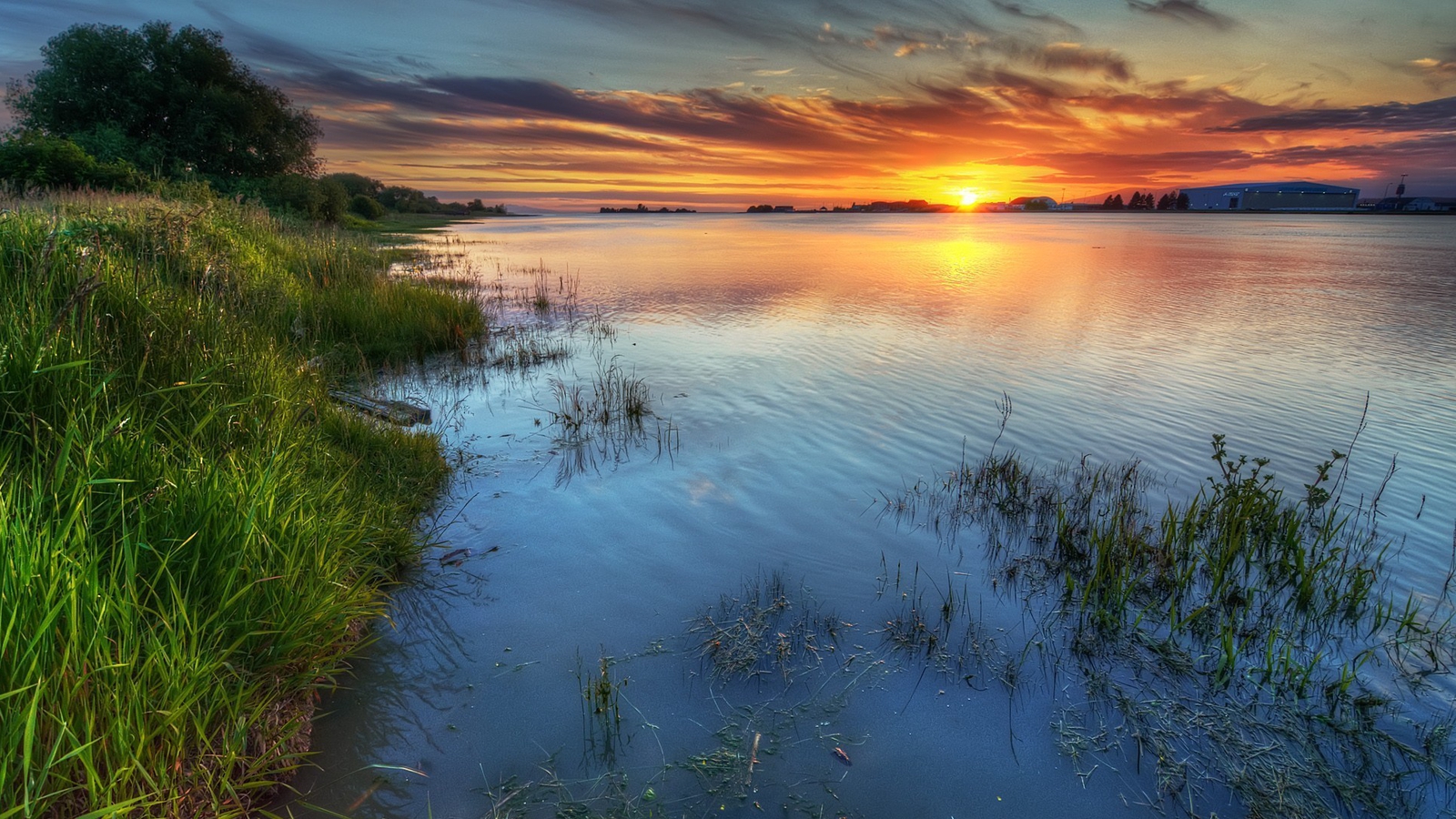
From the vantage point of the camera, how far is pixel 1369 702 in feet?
15.0

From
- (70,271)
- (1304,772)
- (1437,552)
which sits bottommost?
(1304,772)

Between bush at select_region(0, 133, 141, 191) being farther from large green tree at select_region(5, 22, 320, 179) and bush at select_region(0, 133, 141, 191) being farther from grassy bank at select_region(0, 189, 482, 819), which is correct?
grassy bank at select_region(0, 189, 482, 819)

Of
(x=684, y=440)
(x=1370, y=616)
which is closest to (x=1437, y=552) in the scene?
(x=1370, y=616)

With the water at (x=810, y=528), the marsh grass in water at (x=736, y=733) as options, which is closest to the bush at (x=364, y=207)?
the water at (x=810, y=528)

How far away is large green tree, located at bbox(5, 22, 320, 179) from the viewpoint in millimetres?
37812

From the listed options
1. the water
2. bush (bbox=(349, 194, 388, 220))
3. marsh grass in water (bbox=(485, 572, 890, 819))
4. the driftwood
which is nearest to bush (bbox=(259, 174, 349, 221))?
bush (bbox=(349, 194, 388, 220))

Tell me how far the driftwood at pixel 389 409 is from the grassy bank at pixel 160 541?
1.35 m

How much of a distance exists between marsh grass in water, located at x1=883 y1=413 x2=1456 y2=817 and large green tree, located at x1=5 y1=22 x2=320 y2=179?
4527cm

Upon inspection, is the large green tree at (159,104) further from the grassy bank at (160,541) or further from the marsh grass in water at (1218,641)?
the marsh grass in water at (1218,641)

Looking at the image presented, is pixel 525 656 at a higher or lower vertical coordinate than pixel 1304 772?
lower

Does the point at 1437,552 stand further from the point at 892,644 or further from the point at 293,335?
the point at 293,335

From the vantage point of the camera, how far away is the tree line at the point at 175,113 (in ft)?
124

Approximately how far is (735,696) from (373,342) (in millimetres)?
12285

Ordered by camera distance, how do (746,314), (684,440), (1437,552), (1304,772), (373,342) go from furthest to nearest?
(746,314), (373,342), (684,440), (1437,552), (1304,772)
